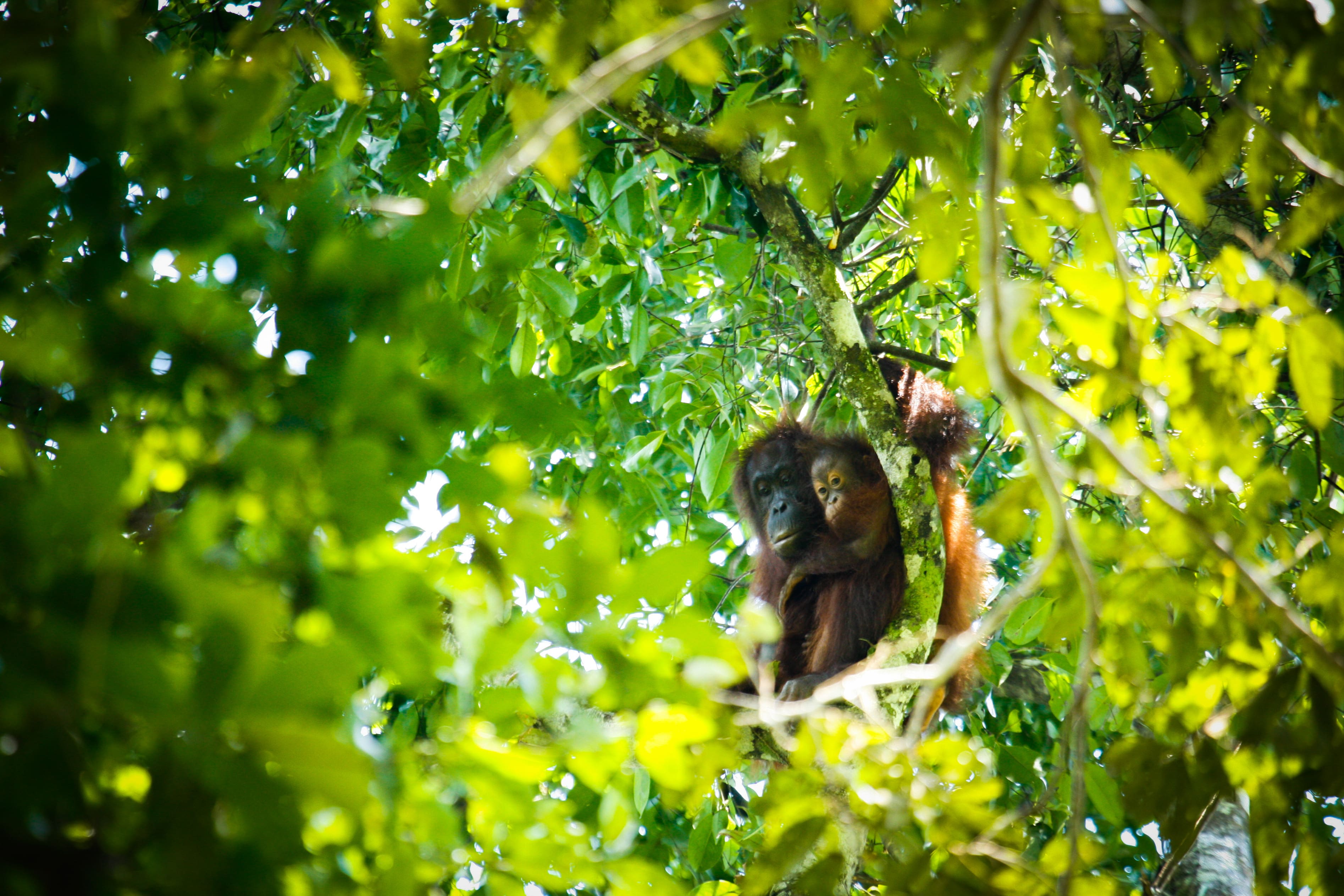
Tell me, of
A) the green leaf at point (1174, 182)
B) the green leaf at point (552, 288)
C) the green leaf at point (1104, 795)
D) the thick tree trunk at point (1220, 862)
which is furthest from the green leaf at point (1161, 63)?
the thick tree trunk at point (1220, 862)

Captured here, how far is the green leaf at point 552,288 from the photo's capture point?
310cm

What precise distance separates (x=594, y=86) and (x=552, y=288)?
2.04 meters

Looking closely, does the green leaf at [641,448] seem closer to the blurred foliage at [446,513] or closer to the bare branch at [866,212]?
the bare branch at [866,212]

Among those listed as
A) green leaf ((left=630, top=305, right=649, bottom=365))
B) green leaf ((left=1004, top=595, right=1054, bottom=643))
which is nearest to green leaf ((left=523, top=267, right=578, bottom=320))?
green leaf ((left=630, top=305, right=649, bottom=365))

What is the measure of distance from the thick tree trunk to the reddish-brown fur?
3.12 feet

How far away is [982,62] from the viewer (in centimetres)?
166

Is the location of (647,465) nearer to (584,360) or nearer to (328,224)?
(584,360)

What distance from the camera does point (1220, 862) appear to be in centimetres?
313

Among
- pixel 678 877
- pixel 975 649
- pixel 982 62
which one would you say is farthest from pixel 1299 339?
pixel 678 877

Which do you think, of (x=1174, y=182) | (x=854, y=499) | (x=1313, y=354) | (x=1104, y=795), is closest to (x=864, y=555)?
(x=854, y=499)

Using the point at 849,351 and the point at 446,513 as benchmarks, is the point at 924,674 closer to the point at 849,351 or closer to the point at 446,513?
the point at 446,513

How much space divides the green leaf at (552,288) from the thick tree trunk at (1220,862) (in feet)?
8.42

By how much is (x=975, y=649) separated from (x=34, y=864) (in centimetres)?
306

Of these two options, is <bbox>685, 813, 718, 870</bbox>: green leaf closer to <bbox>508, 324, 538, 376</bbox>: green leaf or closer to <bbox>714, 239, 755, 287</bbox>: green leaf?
<bbox>508, 324, 538, 376</bbox>: green leaf
